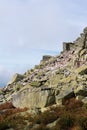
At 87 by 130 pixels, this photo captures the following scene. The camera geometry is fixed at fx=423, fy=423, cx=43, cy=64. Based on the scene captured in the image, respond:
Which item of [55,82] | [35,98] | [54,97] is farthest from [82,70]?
[54,97]

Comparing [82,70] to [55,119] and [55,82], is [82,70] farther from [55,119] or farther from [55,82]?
[55,119]

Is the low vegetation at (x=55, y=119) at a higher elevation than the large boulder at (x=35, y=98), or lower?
lower

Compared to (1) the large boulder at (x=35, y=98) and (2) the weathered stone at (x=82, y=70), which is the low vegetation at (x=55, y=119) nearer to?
(1) the large boulder at (x=35, y=98)

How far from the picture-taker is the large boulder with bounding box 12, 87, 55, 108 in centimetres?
3212

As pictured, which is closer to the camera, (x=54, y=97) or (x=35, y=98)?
(x=54, y=97)

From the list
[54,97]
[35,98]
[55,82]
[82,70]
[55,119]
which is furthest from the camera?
[82,70]

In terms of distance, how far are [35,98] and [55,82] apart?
7052mm

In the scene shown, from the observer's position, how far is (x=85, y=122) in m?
23.1

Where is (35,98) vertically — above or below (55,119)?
above

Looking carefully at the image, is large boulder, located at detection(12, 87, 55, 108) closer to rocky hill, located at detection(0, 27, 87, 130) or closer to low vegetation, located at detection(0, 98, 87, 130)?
rocky hill, located at detection(0, 27, 87, 130)

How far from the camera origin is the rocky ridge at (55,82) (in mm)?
32094

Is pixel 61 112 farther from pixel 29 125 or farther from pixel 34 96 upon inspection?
pixel 34 96

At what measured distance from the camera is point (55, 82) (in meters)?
40.4

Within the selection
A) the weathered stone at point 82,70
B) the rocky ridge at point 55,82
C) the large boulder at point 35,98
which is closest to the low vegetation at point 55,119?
the rocky ridge at point 55,82
